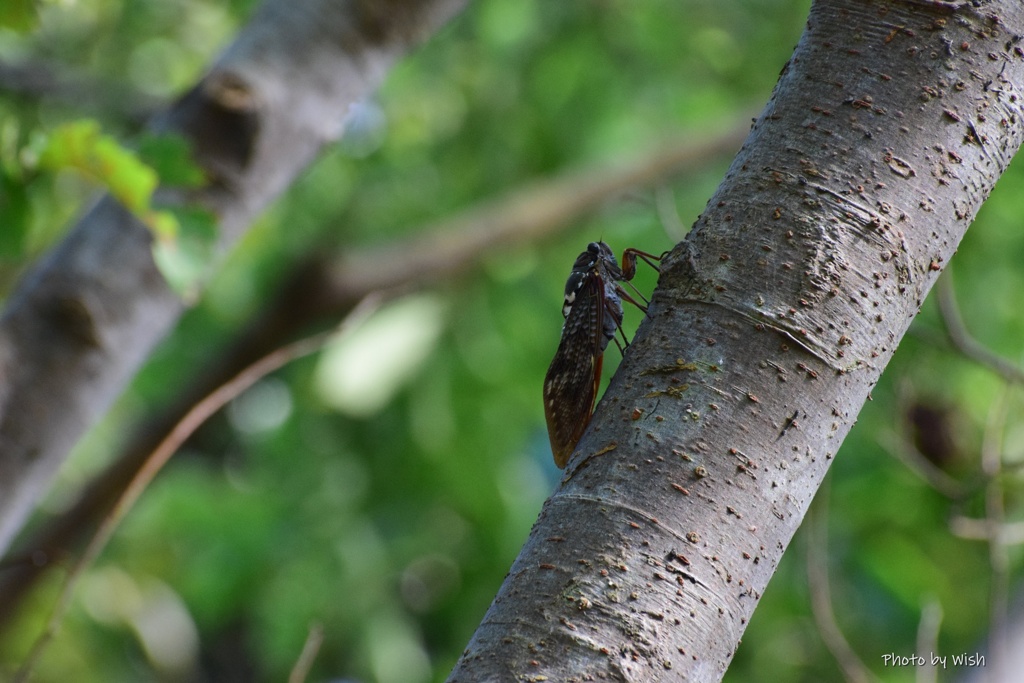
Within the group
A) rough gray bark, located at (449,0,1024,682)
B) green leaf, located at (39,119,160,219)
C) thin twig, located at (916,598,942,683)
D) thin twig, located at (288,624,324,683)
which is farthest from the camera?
thin twig, located at (916,598,942,683)

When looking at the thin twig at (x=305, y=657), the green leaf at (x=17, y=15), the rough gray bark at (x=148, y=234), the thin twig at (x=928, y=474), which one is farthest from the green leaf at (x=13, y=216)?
the thin twig at (x=928, y=474)

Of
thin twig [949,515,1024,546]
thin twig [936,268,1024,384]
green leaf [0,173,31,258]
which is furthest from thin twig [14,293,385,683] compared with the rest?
thin twig [949,515,1024,546]

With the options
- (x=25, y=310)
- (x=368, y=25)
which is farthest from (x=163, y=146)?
(x=368, y=25)

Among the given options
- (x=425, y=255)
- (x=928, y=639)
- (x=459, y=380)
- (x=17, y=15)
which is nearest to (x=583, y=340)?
(x=928, y=639)

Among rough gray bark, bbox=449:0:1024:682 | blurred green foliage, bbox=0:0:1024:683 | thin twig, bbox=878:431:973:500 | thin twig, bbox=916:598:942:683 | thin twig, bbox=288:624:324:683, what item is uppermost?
blurred green foliage, bbox=0:0:1024:683

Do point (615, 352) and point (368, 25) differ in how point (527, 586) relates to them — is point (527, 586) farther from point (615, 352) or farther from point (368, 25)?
point (615, 352)

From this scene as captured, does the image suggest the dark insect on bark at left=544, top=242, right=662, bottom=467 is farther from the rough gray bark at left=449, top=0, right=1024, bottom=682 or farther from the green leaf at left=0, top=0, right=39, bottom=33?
the green leaf at left=0, top=0, right=39, bottom=33
